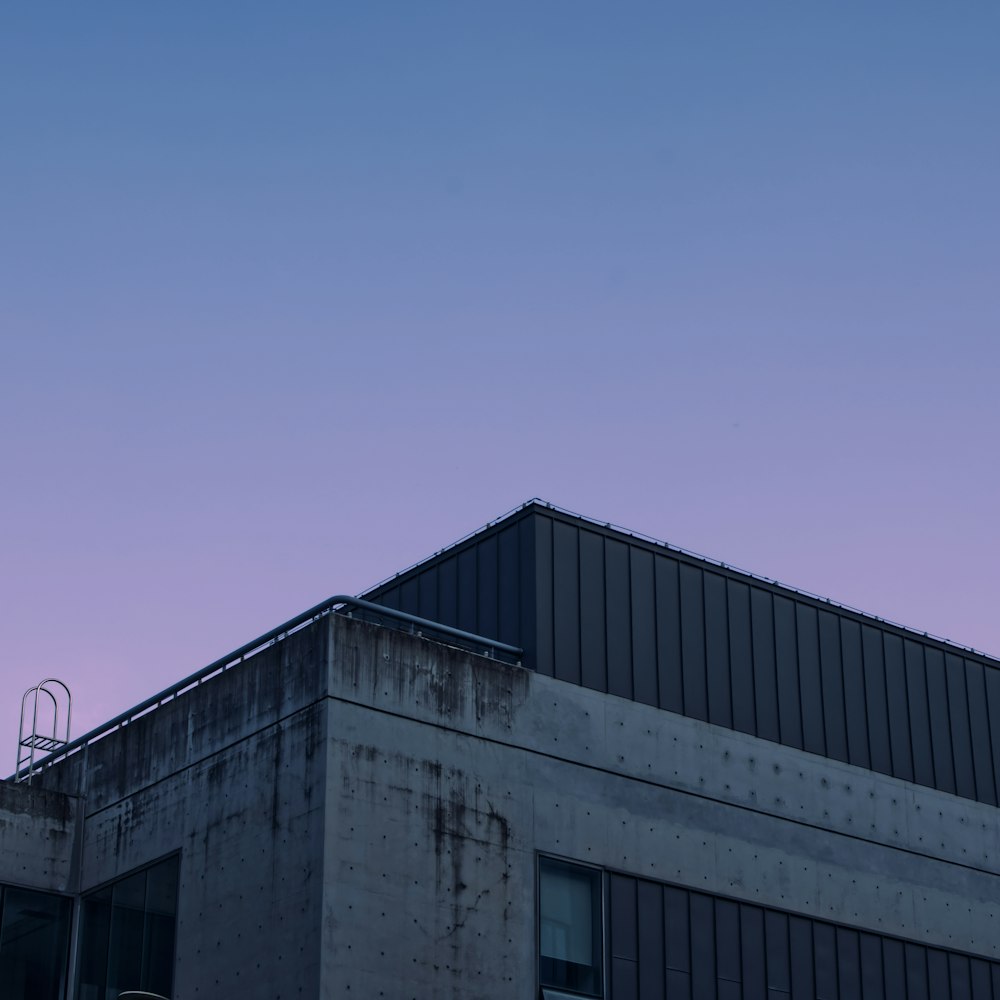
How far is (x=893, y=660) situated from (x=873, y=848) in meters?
4.77

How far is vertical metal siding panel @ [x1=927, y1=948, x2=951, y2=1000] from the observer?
1465 inches

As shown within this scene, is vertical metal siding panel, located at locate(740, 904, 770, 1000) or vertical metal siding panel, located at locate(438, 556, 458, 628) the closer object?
vertical metal siding panel, located at locate(740, 904, 770, 1000)

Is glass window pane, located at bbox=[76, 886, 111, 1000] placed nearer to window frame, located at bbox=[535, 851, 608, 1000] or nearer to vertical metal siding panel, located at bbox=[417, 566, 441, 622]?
vertical metal siding panel, located at bbox=[417, 566, 441, 622]

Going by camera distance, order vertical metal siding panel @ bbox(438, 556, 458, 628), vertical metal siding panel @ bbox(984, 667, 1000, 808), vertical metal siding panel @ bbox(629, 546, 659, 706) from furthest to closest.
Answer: vertical metal siding panel @ bbox(984, 667, 1000, 808)
vertical metal siding panel @ bbox(438, 556, 458, 628)
vertical metal siding panel @ bbox(629, 546, 659, 706)

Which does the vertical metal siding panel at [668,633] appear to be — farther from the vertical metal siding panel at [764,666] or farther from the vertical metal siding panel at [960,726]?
the vertical metal siding panel at [960,726]

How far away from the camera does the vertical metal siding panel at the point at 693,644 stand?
3572 centimetres

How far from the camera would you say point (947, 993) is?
37.4 meters

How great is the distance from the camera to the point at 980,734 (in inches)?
1618

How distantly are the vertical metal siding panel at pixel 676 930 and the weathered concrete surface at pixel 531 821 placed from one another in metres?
0.39

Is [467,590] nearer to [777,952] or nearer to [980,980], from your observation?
[777,952]

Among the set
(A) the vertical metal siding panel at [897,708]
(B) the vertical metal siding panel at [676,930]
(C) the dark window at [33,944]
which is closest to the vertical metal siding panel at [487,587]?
(B) the vertical metal siding panel at [676,930]

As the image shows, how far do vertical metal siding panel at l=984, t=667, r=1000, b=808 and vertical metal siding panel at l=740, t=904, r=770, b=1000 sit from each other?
9233mm

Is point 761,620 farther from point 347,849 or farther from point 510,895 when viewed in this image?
point 347,849

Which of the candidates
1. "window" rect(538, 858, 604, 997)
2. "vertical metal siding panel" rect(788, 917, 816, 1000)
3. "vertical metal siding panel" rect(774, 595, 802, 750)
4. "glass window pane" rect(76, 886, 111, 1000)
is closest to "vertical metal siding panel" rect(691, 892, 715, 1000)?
"vertical metal siding panel" rect(788, 917, 816, 1000)
